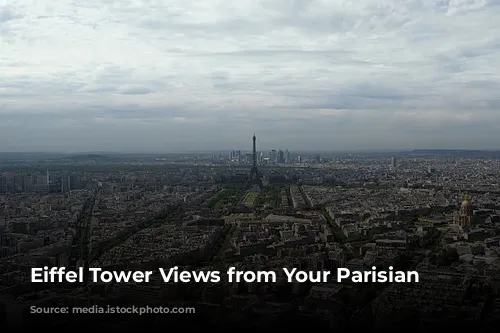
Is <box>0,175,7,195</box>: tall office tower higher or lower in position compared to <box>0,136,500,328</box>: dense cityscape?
higher

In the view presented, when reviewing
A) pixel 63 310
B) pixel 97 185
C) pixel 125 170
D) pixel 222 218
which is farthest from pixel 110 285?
pixel 125 170

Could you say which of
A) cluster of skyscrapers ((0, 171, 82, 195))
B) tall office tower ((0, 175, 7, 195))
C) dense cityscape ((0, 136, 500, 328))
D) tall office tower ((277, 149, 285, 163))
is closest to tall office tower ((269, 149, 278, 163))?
tall office tower ((277, 149, 285, 163))

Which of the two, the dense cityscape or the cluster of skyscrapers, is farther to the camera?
the cluster of skyscrapers

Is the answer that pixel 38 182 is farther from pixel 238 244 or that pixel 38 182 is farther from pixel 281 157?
pixel 281 157

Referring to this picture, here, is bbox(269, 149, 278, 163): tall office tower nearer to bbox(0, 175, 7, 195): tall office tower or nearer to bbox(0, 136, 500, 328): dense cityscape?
bbox(0, 136, 500, 328): dense cityscape

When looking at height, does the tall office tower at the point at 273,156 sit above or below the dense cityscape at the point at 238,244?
above

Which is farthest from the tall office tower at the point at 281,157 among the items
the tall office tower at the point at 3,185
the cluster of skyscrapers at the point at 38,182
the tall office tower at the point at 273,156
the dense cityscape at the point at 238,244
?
the tall office tower at the point at 3,185

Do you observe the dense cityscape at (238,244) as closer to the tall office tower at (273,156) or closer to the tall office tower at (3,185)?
the tall office tower at (3,185)

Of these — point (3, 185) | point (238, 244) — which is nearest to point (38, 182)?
point (3, 185)

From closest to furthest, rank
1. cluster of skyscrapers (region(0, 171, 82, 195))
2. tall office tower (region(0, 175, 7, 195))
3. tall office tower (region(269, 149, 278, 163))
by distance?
tall office tower (region(0, 175, 7, 195)), cluster of skyscrapers (region(0, 171, 82, 195)), tall office tower (region(269, 149, 278, 163))

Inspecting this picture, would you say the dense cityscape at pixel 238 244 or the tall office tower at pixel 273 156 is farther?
the tall office tower at pixel 273 156
